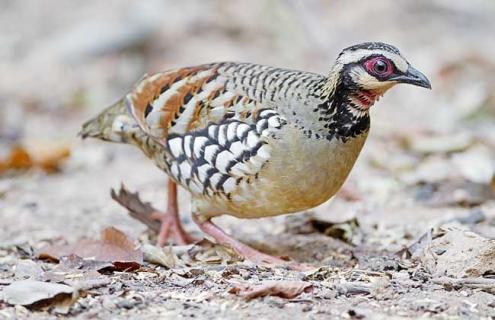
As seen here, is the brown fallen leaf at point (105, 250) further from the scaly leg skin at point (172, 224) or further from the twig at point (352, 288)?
the twig at point (352, 288)

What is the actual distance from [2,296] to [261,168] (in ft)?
4.82

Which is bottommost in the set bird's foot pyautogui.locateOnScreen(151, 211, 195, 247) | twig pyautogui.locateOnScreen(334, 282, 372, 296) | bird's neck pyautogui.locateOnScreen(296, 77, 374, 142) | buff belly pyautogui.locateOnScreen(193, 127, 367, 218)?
bird's foot pyautogui.locateOnScreen(151, 211, 195, 247)

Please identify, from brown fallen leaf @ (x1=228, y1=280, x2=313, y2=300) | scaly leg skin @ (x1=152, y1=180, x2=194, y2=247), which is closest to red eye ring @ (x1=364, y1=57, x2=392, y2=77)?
brown fallen leaf @ (x1=228, y1=280, x2=313, y2=300)

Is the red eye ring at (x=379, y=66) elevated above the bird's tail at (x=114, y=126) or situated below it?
above

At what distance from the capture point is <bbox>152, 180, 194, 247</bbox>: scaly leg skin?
572 cm

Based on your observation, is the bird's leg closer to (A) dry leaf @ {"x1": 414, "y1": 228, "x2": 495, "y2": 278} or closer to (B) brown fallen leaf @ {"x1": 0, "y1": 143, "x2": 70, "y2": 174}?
(A) dry leaf @ {"x1": 414, "y1": 228, "x2": 495, "y2": 278}

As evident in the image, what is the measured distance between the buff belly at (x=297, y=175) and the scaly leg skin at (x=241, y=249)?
0.25m

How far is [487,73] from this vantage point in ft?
33.8

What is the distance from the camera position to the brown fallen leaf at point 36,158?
7.71m

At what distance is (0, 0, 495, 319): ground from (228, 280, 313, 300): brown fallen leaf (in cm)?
2

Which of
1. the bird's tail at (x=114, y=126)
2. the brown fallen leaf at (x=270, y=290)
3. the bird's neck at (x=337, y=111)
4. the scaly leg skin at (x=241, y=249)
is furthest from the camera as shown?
the bird's tail at (x=114, y=126)

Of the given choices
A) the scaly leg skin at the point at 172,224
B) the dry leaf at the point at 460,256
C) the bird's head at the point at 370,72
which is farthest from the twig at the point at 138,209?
the dry leaf at the point at 460,256

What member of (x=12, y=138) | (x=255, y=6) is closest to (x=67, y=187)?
(x=12, y=138)

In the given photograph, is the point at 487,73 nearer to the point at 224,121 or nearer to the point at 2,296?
the point at 224,121
